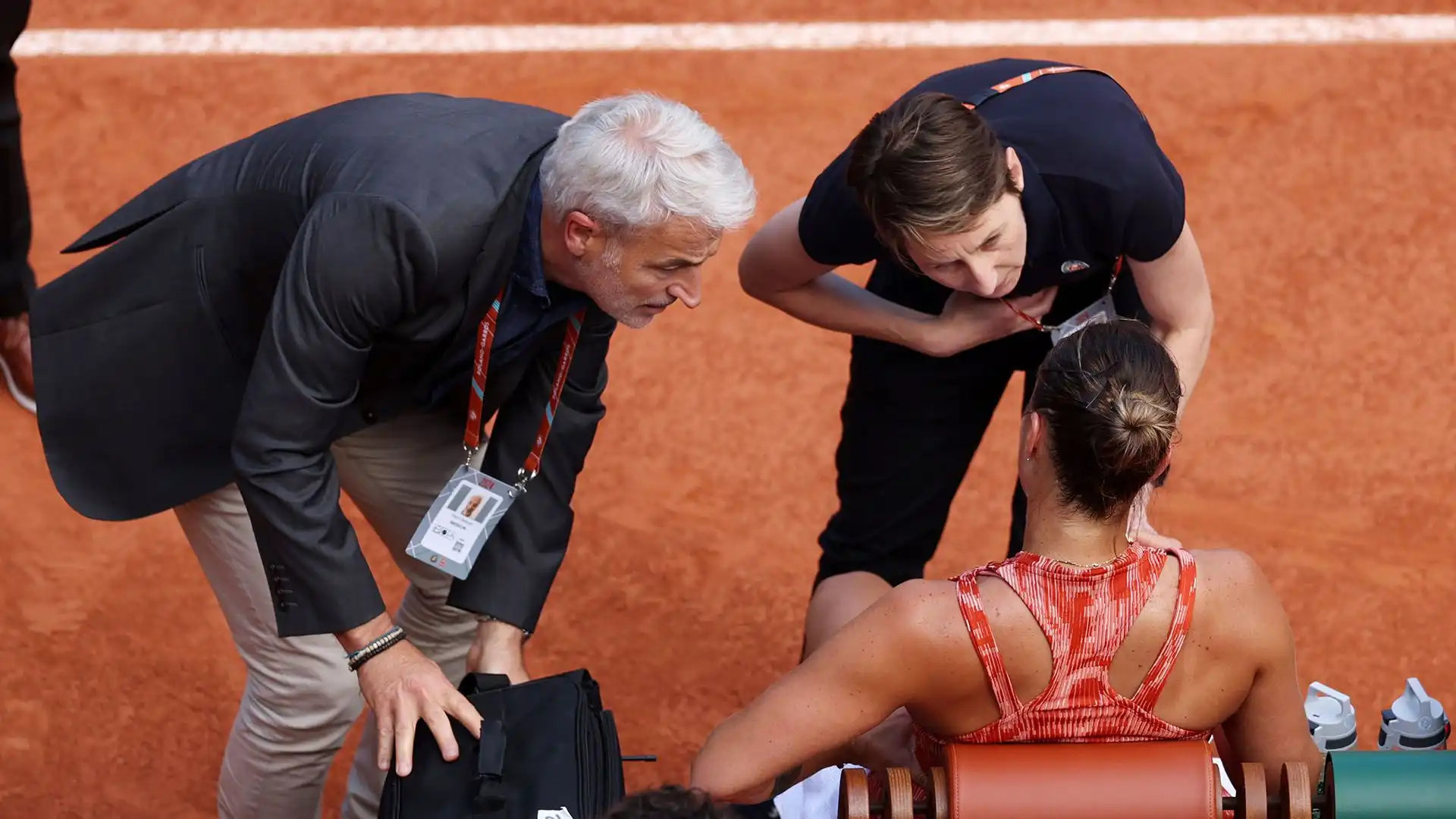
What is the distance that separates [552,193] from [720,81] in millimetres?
3229

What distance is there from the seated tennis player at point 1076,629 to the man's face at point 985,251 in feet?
1.35

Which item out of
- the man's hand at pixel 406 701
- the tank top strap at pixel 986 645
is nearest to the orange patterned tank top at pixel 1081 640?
the tank top strap at pixel 986 645

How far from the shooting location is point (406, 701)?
265 cm

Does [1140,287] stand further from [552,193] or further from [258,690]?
[258,690]

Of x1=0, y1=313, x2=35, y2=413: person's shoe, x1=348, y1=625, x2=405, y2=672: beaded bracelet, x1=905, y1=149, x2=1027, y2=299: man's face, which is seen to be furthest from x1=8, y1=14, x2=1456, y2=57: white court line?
x1=348, y1=625, x2=405, y2=672: beaded bracelet

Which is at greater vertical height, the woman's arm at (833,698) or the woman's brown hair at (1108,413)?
the woman's brown hair at (1108,413)

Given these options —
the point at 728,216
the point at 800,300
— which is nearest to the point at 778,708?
the point at 728,216

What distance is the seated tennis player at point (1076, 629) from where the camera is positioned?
230 cm

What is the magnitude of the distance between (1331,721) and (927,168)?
4.46 feet

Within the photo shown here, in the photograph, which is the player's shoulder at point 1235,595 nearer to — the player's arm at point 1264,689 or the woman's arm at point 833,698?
the player's arm at point 1264,689

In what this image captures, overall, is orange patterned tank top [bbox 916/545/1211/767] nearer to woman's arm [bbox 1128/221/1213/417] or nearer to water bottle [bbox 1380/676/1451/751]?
woman's arm [bbox 1128/221/1213/417]

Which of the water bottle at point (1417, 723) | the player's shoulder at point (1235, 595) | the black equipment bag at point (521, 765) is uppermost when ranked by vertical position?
the player's shoulder at point (1235, 595)

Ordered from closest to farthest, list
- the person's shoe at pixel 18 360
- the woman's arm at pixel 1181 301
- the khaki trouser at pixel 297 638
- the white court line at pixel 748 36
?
the woman's arm at pixel 1181 301
the khaki trouser at pixel 297 638
the person's shoe at pixel 18 360
the white court line at pixel 748 36

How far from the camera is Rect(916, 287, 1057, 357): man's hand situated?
3.05 metres
